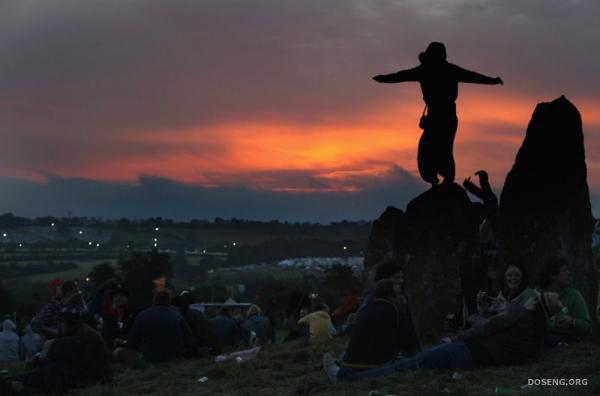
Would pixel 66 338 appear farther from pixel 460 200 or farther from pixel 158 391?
pixel 460 200

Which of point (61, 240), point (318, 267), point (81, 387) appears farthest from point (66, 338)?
point (61, 240)

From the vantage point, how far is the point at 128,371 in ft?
48.5

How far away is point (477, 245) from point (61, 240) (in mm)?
171427

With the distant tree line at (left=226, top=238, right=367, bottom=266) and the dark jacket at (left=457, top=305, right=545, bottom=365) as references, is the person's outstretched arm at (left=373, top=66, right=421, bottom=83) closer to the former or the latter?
the dark jacket at (left=457, top=305, right=545, bottom=365)

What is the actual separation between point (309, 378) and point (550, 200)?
4566mm

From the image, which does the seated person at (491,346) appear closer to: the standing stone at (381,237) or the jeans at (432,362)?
the jeans at (432,362)

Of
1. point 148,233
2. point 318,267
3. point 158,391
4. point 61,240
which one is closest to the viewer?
point 158,391

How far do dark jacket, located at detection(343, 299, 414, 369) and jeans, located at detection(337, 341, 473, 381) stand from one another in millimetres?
133

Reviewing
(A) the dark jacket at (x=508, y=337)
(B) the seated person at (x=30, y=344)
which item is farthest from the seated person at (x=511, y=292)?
(B) the seated person at (x=30, y=344)

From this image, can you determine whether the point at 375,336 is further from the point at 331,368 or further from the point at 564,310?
the point at 564,310

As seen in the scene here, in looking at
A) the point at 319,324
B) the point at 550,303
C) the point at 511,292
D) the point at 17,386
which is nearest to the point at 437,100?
the point at 319,324

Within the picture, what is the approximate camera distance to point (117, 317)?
58.2 ft

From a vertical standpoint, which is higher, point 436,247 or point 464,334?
point 436,247

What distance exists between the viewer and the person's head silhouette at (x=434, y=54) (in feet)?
53.0
